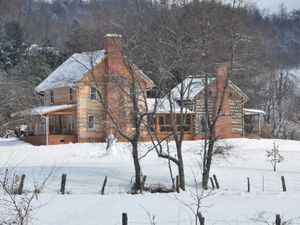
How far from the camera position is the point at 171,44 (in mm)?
19203

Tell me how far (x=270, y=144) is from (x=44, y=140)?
1946 cm

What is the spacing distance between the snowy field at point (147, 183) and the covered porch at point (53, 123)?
2.06 metres

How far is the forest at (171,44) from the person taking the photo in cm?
2139

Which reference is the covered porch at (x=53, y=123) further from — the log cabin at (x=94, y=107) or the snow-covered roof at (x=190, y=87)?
the snow-covered roof at (x=190, y=87)

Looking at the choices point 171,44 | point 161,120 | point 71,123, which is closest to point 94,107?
point 71,123

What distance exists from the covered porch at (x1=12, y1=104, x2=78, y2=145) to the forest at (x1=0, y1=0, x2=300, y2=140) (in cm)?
124

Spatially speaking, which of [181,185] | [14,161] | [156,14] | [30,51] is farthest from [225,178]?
[30,51]

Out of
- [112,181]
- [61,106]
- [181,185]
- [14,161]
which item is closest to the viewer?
[181,185]

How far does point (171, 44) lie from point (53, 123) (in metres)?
23.9

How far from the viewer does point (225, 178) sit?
24.0 m

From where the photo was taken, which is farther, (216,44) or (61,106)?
(61,106)

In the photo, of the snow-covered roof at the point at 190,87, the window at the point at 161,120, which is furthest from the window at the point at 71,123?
the snow-covered roof at the point at 190,87

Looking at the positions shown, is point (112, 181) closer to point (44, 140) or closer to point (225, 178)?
point (225, 178)

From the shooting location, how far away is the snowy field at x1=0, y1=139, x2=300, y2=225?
1430 centimetres
